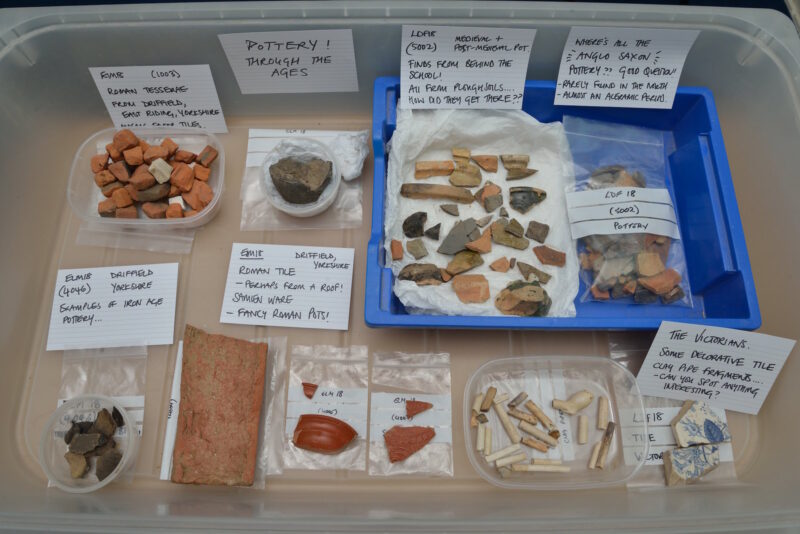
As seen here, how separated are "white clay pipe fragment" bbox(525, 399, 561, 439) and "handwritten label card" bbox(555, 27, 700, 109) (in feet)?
1.95

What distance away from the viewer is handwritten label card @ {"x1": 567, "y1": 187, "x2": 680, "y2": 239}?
3.32ft

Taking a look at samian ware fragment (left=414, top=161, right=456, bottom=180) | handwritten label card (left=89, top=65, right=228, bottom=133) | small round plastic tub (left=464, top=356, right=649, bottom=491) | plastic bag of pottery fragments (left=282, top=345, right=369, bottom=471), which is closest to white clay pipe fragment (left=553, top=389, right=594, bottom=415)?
small round plastic tub (left=464, top=356, right=649, bottom=491)

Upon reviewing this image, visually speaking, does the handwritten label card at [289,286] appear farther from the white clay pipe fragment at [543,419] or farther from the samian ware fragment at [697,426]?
the samian ware fragment at [697,426]

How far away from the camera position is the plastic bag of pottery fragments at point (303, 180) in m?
1.03

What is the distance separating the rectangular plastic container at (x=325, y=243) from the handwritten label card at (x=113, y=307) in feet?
0.09

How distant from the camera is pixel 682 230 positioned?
1062mm

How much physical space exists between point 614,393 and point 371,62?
2.59 ft

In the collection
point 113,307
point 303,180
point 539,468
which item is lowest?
point 539,468

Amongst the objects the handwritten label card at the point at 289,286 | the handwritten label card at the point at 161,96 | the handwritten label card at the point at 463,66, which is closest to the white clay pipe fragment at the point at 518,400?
the handwritten label card at the point at 289,286

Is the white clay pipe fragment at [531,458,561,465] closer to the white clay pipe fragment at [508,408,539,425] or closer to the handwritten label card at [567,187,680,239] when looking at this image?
the white clay pipe fragment at [508,408,539,425]

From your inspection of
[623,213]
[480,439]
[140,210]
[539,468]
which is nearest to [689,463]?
[539,468]

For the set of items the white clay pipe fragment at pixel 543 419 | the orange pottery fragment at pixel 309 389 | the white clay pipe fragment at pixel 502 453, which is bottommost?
the white clay pipe fragment at pixel 502 453

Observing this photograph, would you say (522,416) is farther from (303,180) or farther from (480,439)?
(303,180)

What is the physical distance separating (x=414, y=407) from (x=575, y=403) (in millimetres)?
291
